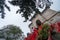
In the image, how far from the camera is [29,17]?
867 millimetres

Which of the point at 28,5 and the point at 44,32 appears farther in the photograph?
the point at 28,5

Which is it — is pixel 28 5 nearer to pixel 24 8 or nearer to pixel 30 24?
pixel 24 8

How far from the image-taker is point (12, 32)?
86 centimetres

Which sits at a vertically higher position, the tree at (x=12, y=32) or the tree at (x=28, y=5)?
the tree at (x=28, y=5)

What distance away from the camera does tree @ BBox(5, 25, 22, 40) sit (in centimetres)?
85

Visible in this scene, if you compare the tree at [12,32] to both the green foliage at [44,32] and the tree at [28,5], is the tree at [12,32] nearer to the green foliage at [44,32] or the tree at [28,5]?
the tree at [28,5]

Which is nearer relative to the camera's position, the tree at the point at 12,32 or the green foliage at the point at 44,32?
the green foliage at the point at 44,32

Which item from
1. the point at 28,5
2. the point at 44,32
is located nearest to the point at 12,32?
the point at 28,5

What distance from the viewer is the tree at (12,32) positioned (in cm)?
85

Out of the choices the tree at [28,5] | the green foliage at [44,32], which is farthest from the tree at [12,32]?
the green foliage at [44,32]

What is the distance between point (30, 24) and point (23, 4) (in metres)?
0.15

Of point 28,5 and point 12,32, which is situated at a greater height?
point 28,5

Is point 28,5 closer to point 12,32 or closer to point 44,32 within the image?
point 12,32


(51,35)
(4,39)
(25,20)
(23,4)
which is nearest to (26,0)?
(23,4)
